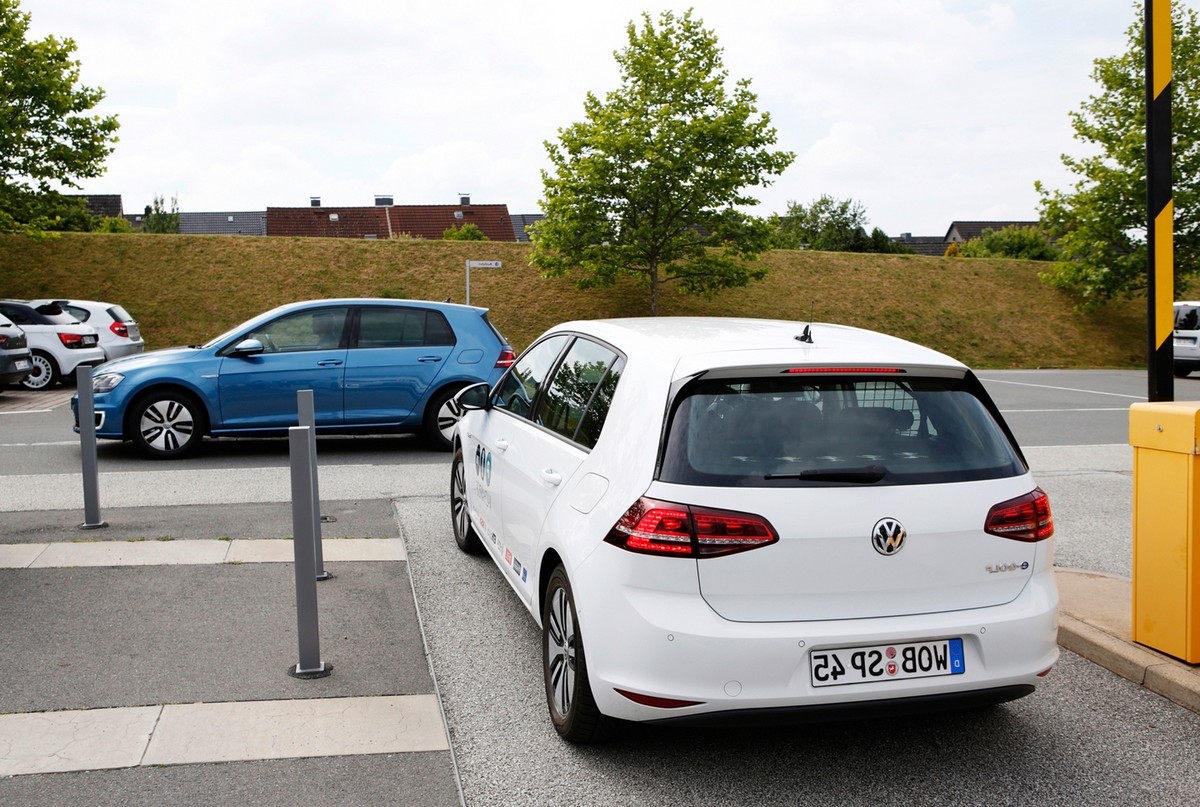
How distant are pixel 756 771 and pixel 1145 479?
2191 millimetres

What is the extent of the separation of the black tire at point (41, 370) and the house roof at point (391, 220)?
49217 millimetres

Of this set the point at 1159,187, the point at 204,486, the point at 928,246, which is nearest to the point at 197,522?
the point at 204,486

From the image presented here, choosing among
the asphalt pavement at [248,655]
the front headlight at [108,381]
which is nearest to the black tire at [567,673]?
the asphalt pavement at [248,655]

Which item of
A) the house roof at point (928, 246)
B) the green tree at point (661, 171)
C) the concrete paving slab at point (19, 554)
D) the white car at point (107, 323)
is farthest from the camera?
the house roof at point (928, 246)

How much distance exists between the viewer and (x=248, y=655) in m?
4.63

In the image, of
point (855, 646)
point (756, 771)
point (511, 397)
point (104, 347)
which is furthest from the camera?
point (104, 347)

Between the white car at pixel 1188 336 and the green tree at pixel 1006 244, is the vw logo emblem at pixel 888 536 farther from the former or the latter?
the green tree at pixel 1006 244

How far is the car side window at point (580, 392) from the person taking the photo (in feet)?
12.9

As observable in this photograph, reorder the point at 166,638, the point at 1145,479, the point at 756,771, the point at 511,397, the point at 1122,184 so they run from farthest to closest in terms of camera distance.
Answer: the point at 1122,184
the point at 511,397
the point at 166,638
the point at 1145,479
the point at 756,771

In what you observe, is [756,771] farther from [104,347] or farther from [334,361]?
[104,347]

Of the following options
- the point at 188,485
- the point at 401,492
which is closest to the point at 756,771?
the point at 401,492

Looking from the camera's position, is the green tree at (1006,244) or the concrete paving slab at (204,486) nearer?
the concrete paving slab at (204,486)

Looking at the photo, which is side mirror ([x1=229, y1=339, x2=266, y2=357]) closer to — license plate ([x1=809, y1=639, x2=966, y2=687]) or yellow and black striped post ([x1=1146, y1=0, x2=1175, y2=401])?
yellow and black striped post ([x1=1146, y1=0, x2=1175, y2=401])

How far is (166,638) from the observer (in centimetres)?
482
